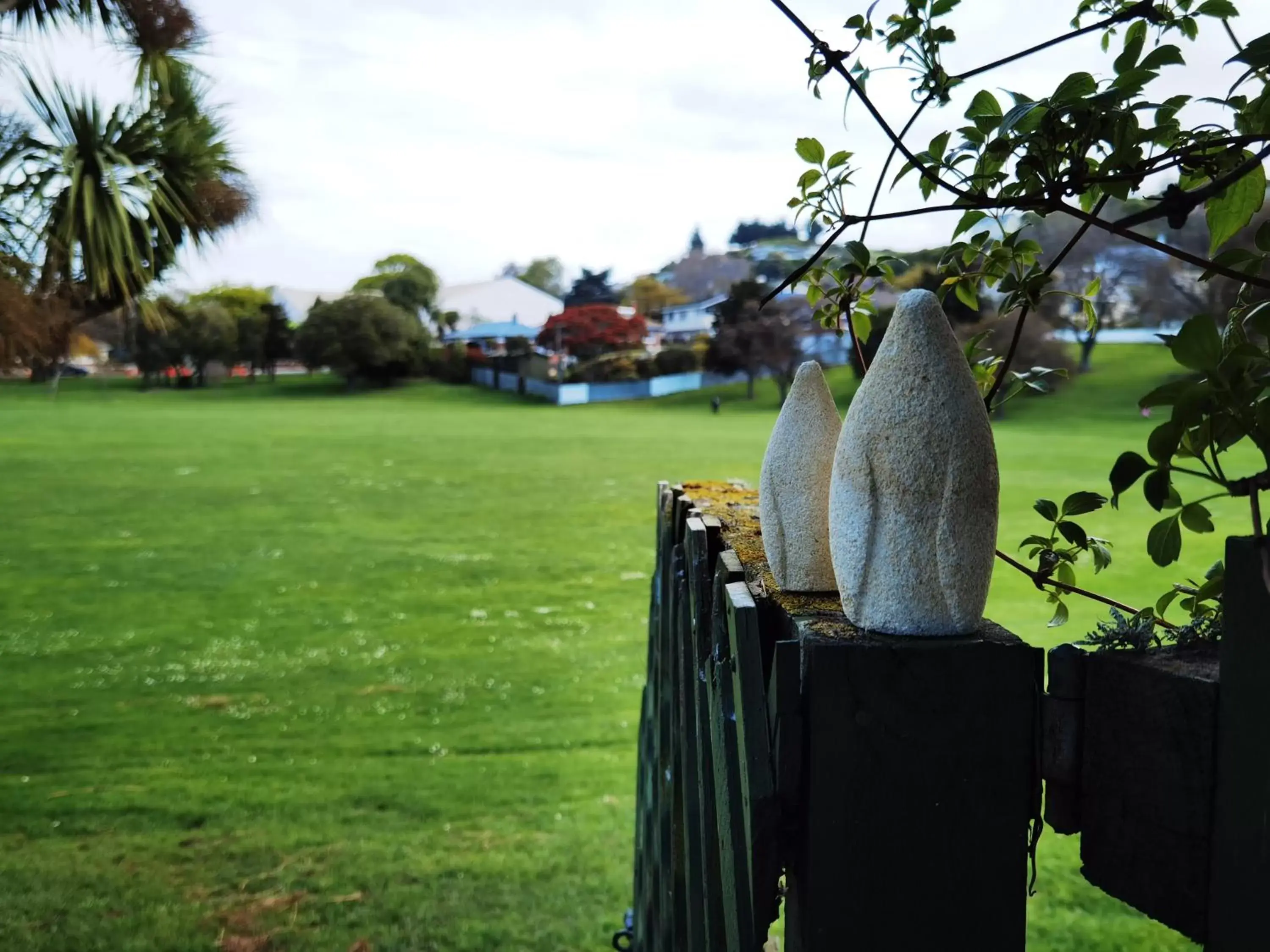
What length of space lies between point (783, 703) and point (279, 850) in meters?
2.65

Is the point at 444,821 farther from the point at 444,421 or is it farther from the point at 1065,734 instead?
the point at 444,421

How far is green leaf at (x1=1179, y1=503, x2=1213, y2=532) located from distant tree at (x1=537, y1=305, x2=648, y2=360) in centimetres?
2971

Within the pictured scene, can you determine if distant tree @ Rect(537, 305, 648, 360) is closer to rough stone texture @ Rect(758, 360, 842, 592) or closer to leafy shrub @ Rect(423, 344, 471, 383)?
leafy shrub @ Rect(423, 344, 471, 383)

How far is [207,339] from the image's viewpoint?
91.5 feet

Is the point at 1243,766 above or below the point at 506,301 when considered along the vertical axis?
below

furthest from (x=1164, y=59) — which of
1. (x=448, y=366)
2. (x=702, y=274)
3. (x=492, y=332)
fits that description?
(x=702, y=274)

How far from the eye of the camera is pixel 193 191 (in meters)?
4.86

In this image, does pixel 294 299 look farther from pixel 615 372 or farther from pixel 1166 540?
pixel 1166 540

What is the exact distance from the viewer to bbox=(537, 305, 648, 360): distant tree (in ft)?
99.8

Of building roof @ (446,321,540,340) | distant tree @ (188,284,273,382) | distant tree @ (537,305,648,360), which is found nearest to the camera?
distant tree @ (188,284,273,382)

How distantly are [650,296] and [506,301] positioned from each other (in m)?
14.7

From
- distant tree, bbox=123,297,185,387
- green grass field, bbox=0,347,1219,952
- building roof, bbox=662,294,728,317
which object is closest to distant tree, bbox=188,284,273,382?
distant tree, bbox=123,297,185,387

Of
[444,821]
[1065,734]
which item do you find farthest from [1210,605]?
[444,821]

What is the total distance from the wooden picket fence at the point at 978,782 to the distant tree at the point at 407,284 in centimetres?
3162
